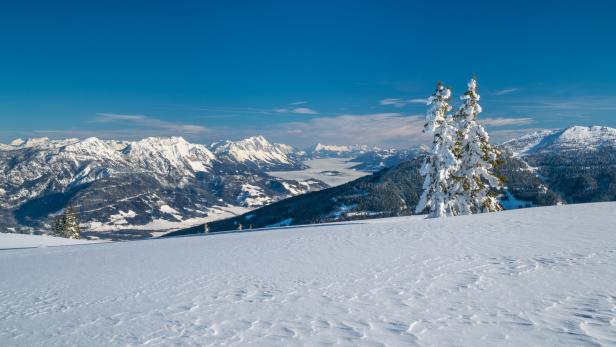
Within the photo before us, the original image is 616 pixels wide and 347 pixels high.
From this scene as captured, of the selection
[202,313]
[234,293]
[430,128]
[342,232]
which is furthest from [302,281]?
[430,128]

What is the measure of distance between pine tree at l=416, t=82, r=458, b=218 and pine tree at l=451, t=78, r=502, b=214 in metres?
1.06

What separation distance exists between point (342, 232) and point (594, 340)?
729 inches

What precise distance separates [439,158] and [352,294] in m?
27.6

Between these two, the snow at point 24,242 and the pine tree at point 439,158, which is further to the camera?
the snow at point 24,242

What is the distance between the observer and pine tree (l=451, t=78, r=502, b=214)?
36.0 meters

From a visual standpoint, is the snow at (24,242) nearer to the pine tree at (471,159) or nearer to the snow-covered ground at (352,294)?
the snow-covered ground at (352,294)

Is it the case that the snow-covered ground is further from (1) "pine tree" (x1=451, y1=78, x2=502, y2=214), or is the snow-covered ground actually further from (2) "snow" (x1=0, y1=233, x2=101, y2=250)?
(2) "snow" (x1=0, y1=233, x2=101, y2=250)

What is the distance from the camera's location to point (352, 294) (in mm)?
11031

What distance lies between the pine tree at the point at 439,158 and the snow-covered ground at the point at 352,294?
49.0ft

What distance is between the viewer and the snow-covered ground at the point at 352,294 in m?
7.95

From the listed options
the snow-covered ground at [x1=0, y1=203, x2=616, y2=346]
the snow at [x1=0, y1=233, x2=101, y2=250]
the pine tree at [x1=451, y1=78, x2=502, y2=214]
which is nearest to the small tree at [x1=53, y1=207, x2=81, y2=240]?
the snow at [x1=0, y1=233, x2=101, y2=250]

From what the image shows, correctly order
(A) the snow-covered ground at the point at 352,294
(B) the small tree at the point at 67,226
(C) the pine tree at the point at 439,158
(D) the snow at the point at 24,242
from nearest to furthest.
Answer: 1. (A) the snow-covered ground at the point at 352,294
2. (C) the pine tree at the point at 439,158
3. (D) the snow at the point at 24,242
4. (B) the small tree at the point at 67,226

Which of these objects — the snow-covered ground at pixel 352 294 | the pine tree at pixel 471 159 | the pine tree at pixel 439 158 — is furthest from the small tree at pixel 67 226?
the pine tree at pixel 471 159

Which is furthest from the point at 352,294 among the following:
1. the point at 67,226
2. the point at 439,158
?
the point at 67,226
